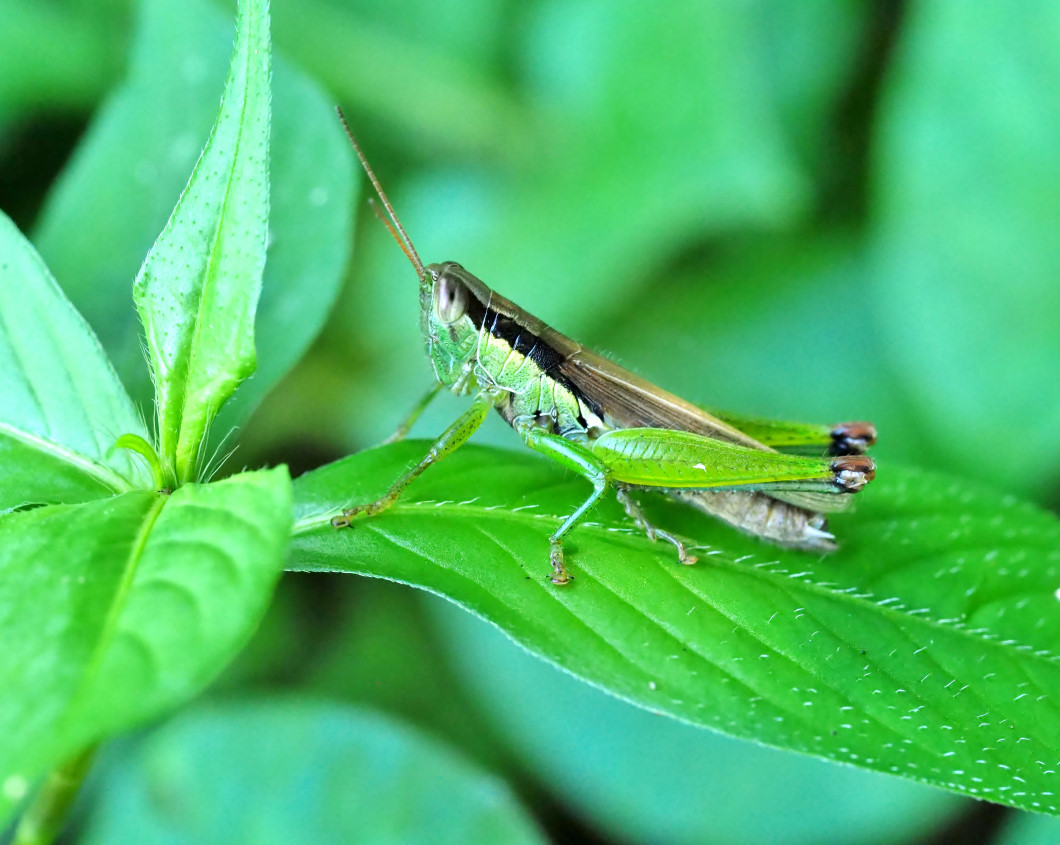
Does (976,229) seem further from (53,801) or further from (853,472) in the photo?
(53,801)

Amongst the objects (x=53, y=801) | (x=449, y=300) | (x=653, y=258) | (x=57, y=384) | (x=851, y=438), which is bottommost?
(x=53, y=801)

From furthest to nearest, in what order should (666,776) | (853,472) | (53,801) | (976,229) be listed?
(976,229), (666,776), (853,472), (53,801)

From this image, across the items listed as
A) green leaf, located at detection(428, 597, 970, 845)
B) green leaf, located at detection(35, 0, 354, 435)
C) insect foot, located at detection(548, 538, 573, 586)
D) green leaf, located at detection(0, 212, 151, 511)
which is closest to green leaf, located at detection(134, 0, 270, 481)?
green leaf, located at detection(0, 212, 151, 511)

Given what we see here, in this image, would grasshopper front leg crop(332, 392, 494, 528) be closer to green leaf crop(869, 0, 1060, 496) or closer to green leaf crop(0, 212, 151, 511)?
green leaf crop(0, 212, 151, 511)

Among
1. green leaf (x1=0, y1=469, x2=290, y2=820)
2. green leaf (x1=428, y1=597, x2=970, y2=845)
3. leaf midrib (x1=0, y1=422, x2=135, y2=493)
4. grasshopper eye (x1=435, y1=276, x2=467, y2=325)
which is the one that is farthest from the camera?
green leaf (x1=428, y1=597, x2=970, y2=845)

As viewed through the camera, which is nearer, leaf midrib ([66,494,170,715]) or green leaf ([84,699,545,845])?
leaf midrib ([66,494,170,715])

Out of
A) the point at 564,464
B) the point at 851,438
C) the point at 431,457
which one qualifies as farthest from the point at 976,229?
the point at 431,457

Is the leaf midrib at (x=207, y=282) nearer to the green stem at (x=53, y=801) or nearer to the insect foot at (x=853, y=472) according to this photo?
the green stem at (x=53, y=801)
